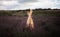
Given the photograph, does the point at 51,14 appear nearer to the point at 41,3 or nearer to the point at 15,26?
the point at 41,3

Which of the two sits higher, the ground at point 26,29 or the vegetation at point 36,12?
the vegetation at point 36,12

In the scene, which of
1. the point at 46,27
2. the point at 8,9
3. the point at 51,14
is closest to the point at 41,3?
the point at 51,14

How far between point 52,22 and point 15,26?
559 millimetres

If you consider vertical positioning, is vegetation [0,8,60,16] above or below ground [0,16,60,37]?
above

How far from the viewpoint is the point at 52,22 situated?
209cm

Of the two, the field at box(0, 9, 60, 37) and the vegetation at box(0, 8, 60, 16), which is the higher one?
the vegetation at box(0, 8, 60, 16)

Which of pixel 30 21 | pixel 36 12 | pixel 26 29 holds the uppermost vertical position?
pixel 36 12

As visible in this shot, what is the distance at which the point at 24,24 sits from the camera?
2064 millimetres

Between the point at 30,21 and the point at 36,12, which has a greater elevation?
the point at 36,12

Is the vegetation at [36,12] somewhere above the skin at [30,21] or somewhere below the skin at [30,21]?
above

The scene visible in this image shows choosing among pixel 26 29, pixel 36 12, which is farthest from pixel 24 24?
pixel 36 12

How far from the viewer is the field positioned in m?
2.05

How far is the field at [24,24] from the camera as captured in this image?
2.05 meters

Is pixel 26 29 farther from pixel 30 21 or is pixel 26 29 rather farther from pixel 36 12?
pixel 36 12
